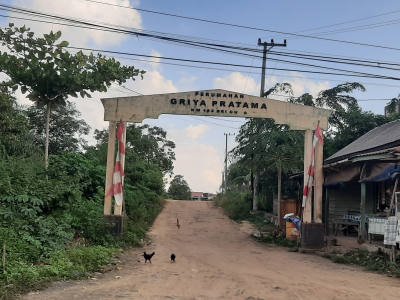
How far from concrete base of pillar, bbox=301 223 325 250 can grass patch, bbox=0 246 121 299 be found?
6827 millimetres

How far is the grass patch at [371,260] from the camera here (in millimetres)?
9336

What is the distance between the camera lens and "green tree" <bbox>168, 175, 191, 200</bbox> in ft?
162

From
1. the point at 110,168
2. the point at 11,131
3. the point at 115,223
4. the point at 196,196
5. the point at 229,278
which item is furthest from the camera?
Result: the point at 196,196

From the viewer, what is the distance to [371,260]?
34.3 feet

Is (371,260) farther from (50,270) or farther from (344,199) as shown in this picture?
(50,270)

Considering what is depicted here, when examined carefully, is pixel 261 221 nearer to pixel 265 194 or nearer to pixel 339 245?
pixel 265 194

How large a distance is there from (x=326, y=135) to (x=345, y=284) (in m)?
19.2

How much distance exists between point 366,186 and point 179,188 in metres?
34.9

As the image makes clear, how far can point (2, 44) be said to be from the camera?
39.8 ft

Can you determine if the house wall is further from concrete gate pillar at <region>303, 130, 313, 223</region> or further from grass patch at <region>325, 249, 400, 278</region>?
grass patch at <region>325, 249, 400, 278</region>

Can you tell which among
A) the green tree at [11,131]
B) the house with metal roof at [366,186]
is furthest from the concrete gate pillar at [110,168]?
the house with metal roof at [366,186]

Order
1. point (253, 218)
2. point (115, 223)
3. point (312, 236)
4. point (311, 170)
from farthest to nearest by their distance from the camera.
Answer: point (253, 218) → point (311, 170) → point (312, 236) → point (115, 223)

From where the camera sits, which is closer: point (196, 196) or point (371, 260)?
point (371, 260)

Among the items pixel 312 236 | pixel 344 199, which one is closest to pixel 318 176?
pixel 312 236
